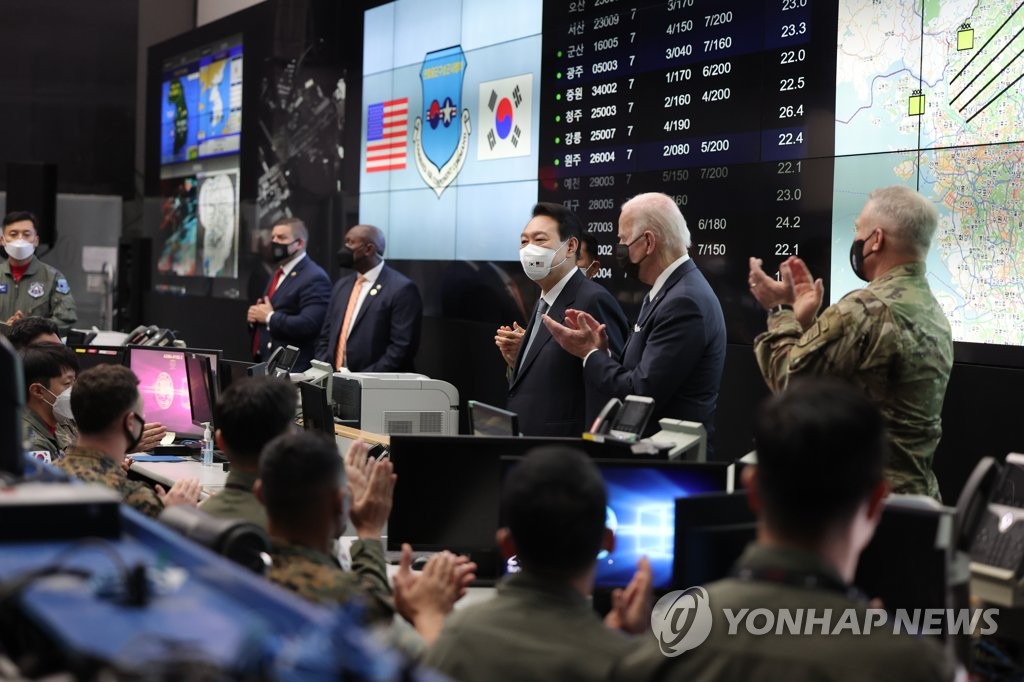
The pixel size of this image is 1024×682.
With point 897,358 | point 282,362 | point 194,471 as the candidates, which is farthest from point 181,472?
point 897,358

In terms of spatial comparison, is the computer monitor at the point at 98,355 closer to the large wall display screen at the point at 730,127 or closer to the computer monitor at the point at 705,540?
the large wall display screen at the point at 730,127

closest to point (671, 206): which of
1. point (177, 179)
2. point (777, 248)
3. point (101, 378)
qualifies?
point (777, 248)

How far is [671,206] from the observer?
440cm

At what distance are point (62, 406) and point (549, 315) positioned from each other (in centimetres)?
190

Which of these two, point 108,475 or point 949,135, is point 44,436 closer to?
point 108,475

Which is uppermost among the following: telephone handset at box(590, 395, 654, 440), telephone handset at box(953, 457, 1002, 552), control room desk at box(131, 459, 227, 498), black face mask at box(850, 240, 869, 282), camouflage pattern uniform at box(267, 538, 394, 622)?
black face mask at box(850, 240, 869, 282)

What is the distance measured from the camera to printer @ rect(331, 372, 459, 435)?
16.1 feet

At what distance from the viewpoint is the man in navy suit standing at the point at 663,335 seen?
4.10m

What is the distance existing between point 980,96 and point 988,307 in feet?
2.49

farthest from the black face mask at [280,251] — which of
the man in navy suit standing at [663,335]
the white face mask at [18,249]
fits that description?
the man in navy suit standing at [663,335]

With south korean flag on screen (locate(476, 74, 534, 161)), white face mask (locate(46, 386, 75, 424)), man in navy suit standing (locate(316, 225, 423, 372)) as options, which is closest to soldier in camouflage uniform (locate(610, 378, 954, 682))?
white face mask (locate(46, 386, 75, 424))

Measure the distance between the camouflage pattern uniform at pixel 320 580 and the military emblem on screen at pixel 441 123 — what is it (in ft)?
17.2

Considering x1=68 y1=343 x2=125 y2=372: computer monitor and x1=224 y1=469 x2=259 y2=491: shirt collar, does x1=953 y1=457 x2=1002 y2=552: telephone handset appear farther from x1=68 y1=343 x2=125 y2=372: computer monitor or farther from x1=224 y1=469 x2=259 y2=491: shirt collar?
x1=68 y1=343 x2=125 y2=372: computer monitor

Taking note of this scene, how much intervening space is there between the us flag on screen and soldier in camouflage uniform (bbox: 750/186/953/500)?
508 cm
